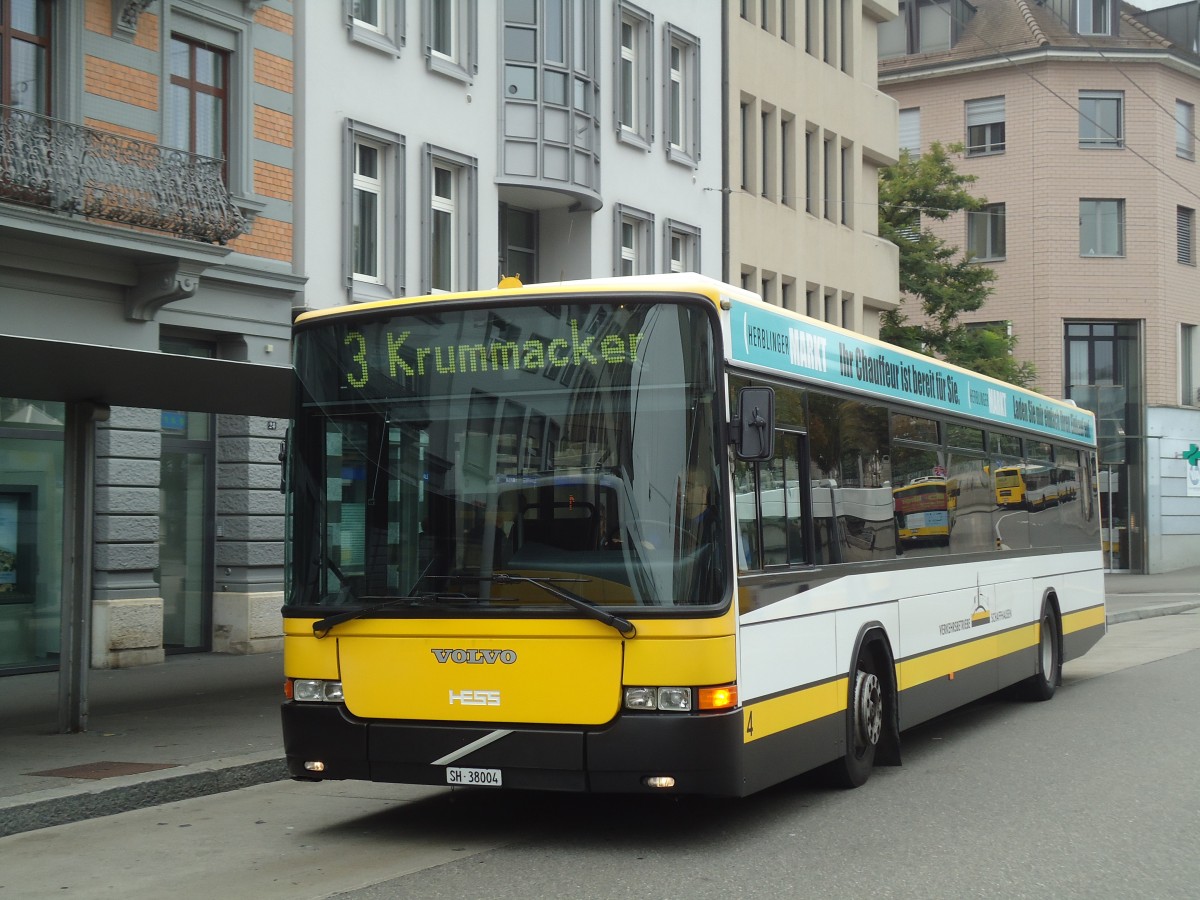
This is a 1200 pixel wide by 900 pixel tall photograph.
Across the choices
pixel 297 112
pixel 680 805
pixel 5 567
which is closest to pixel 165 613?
pixel 5 567

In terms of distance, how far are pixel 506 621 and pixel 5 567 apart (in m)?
10.9

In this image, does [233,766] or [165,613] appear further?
[165,613]

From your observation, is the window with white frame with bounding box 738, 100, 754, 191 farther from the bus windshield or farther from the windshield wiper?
the windshield wiper

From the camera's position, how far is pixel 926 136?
50719 mm

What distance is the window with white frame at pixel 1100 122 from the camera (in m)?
48.7

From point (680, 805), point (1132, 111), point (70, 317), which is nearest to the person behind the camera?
point (680, 805)

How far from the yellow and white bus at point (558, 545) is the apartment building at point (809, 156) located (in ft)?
75.4

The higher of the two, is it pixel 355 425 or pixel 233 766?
pixel 355 425

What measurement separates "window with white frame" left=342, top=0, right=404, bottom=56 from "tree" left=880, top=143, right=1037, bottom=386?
20.6 m

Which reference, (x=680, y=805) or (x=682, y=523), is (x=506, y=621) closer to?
(x=682, y=523)

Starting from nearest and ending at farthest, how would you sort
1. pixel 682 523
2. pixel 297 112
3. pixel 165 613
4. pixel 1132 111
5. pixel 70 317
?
1. pixel 682 523
2. pixel 70 317
3. pixel 165 613
4. pixel 297 112
5. pixel 1132 111

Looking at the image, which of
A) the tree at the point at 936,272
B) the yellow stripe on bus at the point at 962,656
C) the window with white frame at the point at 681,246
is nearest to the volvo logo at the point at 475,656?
the yellow stripe on bus at the point at 962,656

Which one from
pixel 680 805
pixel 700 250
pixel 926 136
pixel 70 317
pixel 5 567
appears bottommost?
pixel 680 805

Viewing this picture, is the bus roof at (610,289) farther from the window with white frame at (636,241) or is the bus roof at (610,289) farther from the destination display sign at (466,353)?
the window with white frame at (636,241)
